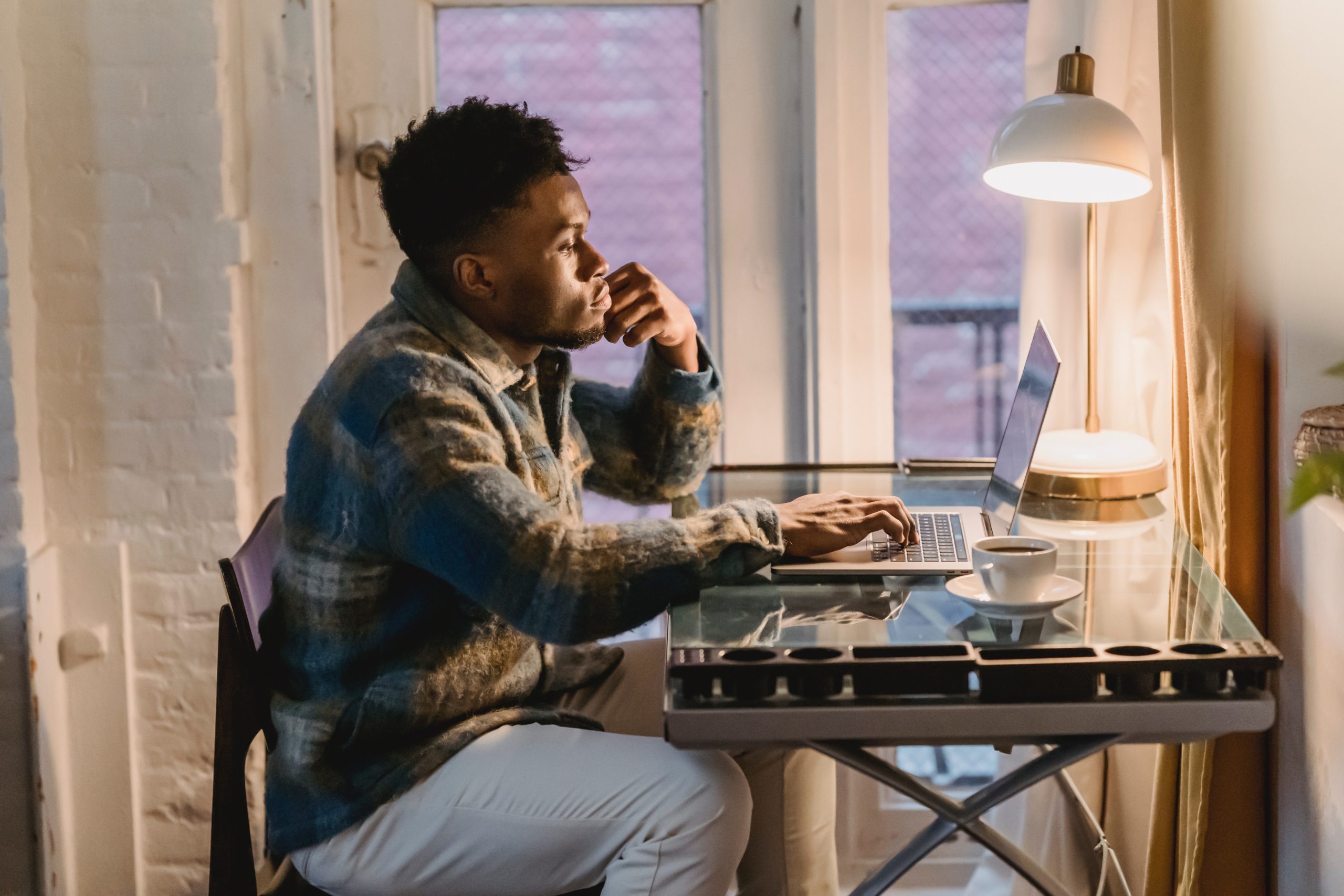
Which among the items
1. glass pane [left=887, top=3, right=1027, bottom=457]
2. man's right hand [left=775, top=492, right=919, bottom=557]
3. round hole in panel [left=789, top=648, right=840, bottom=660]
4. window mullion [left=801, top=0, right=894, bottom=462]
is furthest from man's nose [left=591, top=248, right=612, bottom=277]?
glass pane [left=887, top=3, right=1027, bottom=457]

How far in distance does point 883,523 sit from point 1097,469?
50cm

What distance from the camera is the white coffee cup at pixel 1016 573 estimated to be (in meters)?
1.18

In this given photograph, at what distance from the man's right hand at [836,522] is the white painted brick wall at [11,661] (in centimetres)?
122

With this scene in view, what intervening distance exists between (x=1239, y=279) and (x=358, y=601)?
105cm

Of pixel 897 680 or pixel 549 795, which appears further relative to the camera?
pixel 549 795

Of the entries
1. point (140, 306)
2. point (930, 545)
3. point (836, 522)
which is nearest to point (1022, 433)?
point (930, 545)

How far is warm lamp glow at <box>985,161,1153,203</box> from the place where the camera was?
5.84 ft

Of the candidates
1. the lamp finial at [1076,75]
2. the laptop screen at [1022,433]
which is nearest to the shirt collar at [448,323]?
the laptop screen at [1022,433]

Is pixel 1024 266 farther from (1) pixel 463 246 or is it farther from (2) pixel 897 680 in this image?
(2) pixel 897 680

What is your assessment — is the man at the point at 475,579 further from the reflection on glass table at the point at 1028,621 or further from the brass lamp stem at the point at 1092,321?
the brass lamp stem at the point at 1092,321

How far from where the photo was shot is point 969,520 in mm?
1612

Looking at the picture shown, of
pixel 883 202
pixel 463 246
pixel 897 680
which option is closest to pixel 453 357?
pixel 463 246

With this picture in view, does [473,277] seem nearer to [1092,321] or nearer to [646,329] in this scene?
[646,329]

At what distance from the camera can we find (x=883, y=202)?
2.20 m
